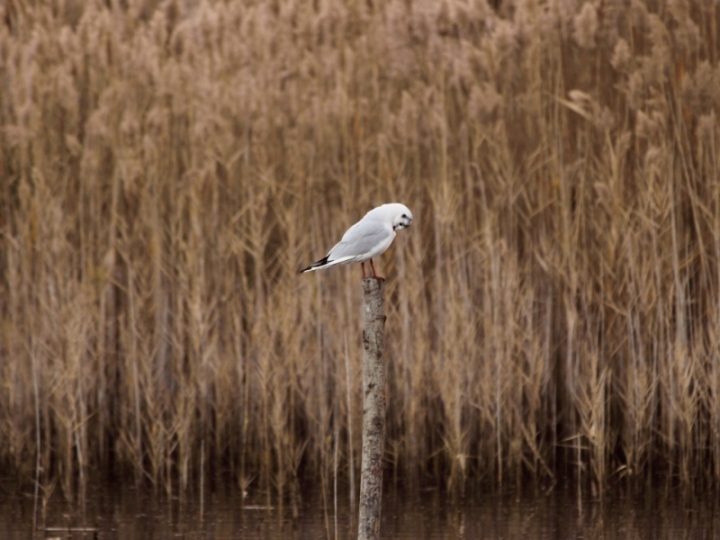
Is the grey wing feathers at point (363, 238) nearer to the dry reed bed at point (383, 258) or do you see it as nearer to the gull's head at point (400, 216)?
the gull's head at point (400, 216)

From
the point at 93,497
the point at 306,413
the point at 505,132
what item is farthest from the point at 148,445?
the point at 505,132

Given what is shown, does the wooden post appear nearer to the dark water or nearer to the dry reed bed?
the dark water

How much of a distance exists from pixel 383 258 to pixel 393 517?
1.26 metres

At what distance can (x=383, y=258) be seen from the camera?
16.9 ft

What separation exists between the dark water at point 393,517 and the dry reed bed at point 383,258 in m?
0.14

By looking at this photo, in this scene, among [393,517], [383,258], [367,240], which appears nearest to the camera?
[367,240]

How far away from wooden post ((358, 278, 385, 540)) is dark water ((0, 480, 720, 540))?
3.24 ft

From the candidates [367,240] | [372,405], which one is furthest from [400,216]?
[372,405]

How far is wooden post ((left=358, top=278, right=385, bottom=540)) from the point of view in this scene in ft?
10.9

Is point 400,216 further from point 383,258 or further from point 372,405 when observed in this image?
point 383,258

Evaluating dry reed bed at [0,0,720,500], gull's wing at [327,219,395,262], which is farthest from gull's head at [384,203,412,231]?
dry reed bed at [0,0,720,500]

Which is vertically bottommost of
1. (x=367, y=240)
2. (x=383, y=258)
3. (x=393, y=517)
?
(x=393, y=517)

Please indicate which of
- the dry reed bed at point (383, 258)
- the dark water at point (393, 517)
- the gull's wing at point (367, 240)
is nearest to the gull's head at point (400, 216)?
the gull's wing at point (367, 240)

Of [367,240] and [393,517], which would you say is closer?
[367,240]
